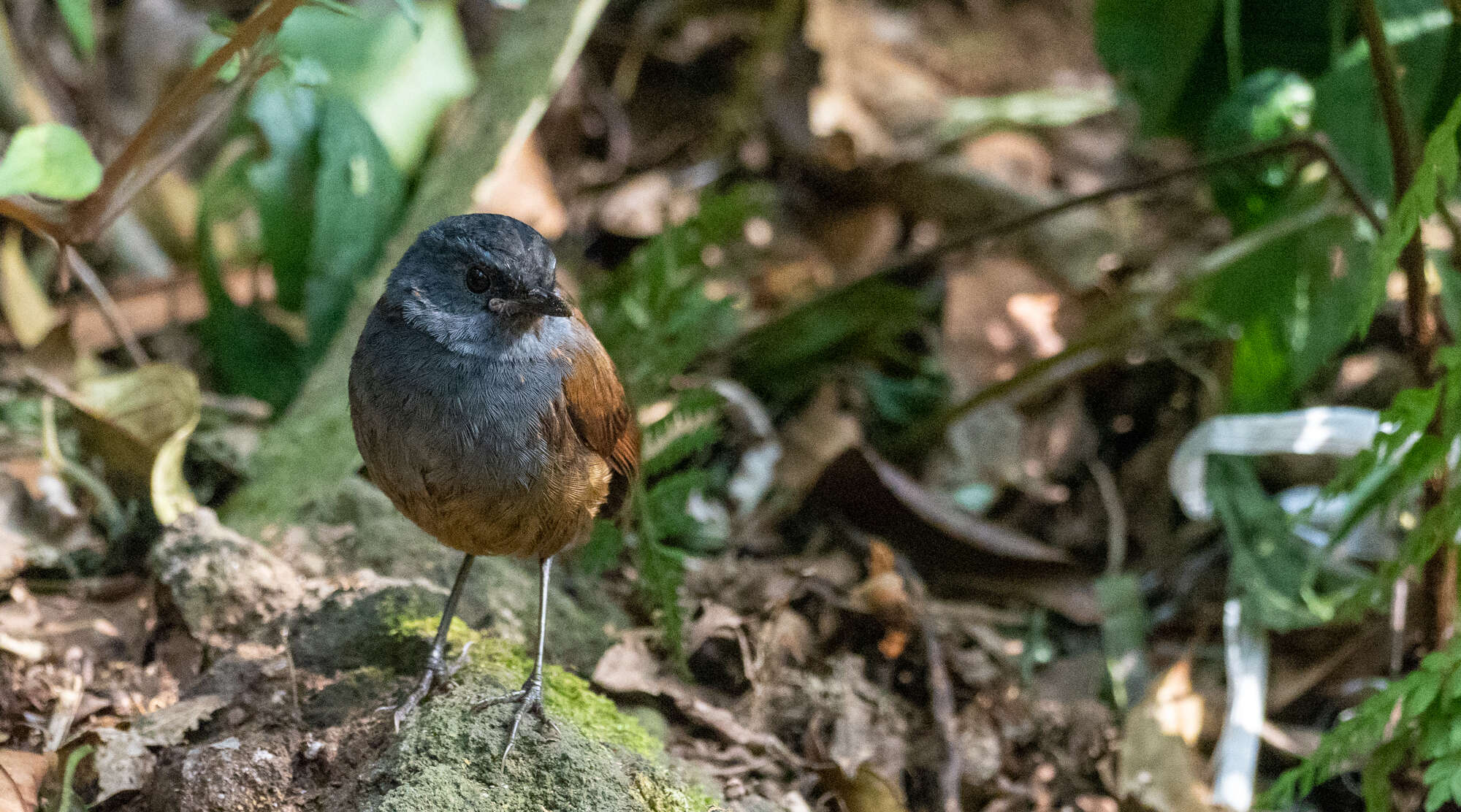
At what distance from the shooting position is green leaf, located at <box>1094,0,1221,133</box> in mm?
4395

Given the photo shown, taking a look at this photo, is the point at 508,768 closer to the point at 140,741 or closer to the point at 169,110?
the point at 140,741

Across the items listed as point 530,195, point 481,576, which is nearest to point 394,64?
point 530,195

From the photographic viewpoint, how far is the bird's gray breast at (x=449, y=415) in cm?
277

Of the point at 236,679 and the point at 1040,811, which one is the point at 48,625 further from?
the point at 1040,811

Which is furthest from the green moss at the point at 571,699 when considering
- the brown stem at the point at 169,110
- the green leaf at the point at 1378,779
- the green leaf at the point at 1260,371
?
the green leaf at the point at 1260,371

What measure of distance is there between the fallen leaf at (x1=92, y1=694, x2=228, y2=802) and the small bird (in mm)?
559

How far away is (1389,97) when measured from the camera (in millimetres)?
3273

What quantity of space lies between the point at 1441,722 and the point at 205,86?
3594mm

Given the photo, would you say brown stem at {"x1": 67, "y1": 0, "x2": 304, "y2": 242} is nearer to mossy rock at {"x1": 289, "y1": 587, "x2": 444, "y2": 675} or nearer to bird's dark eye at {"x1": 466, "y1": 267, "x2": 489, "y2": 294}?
bird's dark eye at {"x1": 466, "y1": 267, "x2": 489, "y2": 294}

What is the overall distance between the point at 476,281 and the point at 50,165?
1.08 meters

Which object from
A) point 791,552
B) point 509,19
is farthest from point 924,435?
point 509,19

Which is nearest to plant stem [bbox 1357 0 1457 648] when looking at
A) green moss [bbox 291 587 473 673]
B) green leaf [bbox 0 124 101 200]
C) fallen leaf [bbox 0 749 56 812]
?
green moss [bbox 291 587 473 673]

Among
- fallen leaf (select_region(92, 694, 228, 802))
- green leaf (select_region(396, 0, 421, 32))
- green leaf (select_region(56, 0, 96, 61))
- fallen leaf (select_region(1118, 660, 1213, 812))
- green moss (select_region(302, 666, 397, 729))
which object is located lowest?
fallen leaf (select_region(1118, 660, 1213, 812))

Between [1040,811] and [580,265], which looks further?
[580,265]
